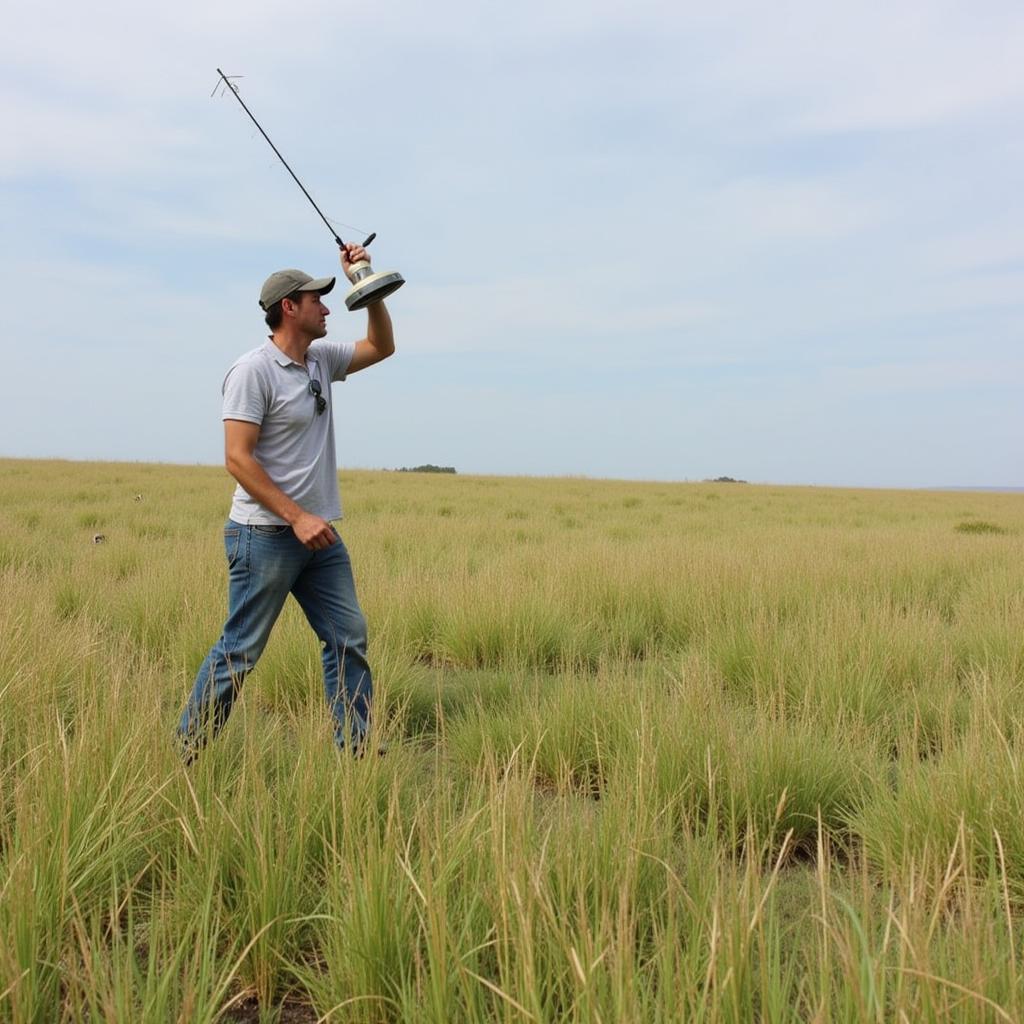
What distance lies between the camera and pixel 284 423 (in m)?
3.60

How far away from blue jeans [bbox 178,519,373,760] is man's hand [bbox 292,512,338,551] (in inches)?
7.8

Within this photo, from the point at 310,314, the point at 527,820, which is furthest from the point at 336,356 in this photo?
the point at 527,820

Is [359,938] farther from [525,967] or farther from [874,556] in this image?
[874,556]

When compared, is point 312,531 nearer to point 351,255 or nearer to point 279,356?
point 279,356

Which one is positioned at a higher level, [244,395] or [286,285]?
[286,285]

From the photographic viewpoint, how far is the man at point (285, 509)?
134 inches

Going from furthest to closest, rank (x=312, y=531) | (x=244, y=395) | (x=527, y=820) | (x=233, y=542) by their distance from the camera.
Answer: (x=233, y=542)
(x=244, y=395)
(x=312, y=531)
(x=527, y=820)

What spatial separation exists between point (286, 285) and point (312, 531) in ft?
3.65

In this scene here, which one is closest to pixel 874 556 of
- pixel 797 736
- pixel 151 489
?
pixel 797 736

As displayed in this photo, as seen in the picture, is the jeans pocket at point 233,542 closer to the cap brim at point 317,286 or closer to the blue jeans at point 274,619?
the blue jeans at point 274,619

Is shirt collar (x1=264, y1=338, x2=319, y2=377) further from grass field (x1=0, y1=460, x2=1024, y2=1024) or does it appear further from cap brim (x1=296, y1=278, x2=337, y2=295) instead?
grass field (x1=0, y1=460, x2=1024, y2=1024)

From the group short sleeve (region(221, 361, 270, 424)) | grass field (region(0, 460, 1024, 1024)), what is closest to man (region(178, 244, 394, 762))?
short sleeve (region(221, 361, 270, 424))

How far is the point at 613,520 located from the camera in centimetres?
1581

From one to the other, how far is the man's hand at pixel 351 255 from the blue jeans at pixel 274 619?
1.25 metres
